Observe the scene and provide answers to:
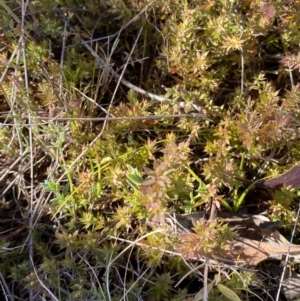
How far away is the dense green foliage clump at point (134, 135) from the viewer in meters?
1.87

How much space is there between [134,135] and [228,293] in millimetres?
741

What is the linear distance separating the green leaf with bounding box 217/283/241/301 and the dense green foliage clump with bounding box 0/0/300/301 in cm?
11

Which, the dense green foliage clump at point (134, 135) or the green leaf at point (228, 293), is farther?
the dense green foliage clump at point (134, 135)

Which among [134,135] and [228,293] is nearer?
[228,293]

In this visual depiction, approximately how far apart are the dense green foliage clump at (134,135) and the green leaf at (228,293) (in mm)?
109

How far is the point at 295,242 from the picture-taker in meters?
2.02

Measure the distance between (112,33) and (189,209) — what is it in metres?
0.88

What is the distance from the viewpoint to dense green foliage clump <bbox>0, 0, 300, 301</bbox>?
1874 millimetres

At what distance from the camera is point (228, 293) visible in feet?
5.52

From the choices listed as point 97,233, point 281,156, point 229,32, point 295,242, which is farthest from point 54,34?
point 295,242

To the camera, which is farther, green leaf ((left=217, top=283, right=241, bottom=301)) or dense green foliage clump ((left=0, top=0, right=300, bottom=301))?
dense green foliage clump ((left=0, top=0, right=300, bottom=301))

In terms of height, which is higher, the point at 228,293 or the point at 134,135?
the point at 134,135

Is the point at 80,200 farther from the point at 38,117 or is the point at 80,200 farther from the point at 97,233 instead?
the point at 38,117

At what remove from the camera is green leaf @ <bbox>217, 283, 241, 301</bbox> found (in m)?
1.66
